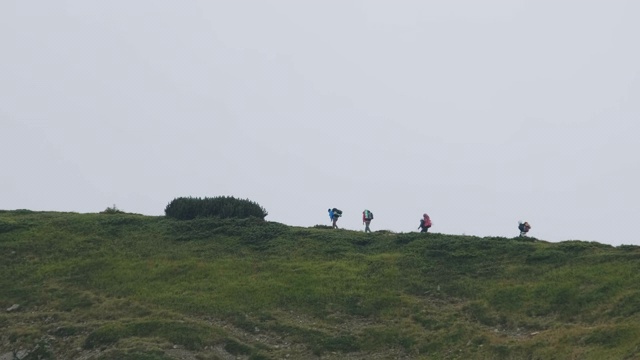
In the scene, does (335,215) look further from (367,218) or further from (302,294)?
(302,294)

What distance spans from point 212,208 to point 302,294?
18.7 meters

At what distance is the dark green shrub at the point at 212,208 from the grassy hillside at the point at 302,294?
3.18m

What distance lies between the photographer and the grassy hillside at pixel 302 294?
41.5 m

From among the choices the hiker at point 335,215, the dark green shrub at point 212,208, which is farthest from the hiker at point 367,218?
the dark green shrub at point 212,208

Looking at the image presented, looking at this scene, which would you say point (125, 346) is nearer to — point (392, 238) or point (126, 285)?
point (126, 285)

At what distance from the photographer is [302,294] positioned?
48.1m

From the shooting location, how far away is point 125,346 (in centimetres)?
4138

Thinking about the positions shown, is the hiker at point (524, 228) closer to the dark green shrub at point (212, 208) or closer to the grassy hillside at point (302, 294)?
the grassy hillside at point (302, 294)

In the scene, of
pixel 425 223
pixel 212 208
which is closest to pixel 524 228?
pixel 425 223

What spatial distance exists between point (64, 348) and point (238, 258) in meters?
14.2

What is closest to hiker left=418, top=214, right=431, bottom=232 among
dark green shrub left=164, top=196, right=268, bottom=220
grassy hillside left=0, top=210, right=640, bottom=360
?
grassy hillside left=0, top=210, right=640, bottom=360

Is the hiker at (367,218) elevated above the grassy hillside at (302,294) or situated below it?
above

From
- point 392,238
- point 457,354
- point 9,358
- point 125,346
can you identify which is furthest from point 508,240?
point 9,358

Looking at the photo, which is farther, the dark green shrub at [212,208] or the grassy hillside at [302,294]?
the dark green shrub at [212,208]
